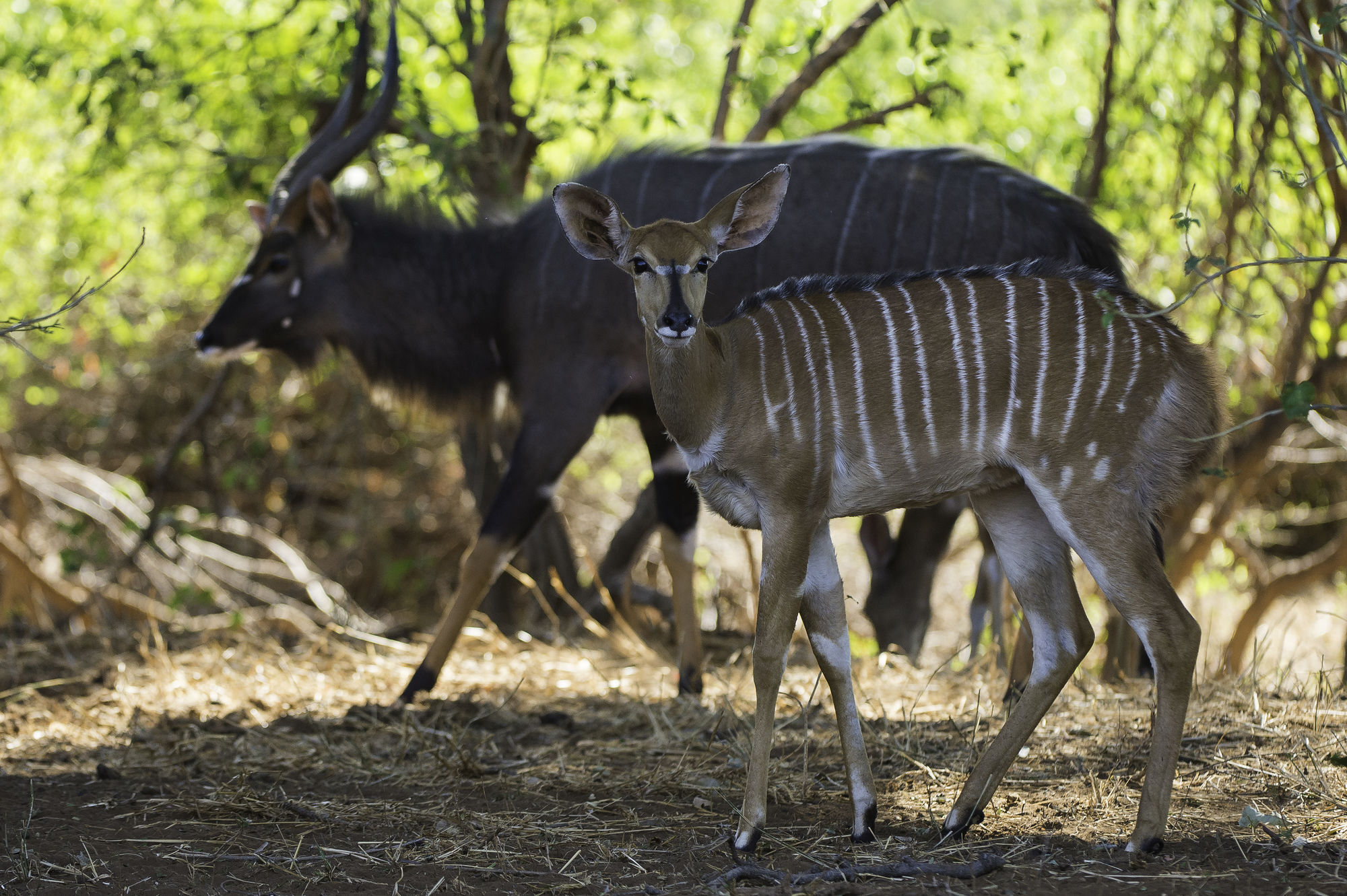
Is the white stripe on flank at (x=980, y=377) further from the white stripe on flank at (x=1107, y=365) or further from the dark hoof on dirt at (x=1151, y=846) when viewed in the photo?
the dark hoof on dirt at (x=1151, y=846)

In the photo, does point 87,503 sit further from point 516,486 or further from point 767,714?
point 767,714

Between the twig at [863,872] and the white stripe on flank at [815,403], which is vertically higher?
the white stripe on flank at [815,403]

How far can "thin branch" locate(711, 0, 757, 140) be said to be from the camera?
5.07 meters

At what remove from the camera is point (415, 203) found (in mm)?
5180

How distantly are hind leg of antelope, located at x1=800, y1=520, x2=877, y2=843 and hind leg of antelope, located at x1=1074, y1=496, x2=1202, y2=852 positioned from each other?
576mm

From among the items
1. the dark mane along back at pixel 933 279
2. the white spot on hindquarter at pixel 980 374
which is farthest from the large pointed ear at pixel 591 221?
the white spot on hindquarter at pixel 980 374

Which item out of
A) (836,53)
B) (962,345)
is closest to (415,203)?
(836,53)

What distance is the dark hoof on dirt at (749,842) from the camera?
9.07ft

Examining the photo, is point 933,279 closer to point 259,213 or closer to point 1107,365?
point 1107,365

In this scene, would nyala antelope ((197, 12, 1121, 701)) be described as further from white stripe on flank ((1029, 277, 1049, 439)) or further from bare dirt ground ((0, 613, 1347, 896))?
white stripe on flank ((1029, 277, 1049, 439))

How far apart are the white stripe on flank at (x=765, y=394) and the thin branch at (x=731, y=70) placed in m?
2.13

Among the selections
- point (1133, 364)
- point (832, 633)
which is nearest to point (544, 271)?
point (832, 633)

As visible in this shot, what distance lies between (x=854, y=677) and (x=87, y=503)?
4675 mm

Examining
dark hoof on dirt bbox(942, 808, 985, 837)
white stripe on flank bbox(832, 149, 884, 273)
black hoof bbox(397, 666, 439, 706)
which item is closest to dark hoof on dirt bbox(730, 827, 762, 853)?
dark hoof on dirt bbox(942, 808, 985, 837)
